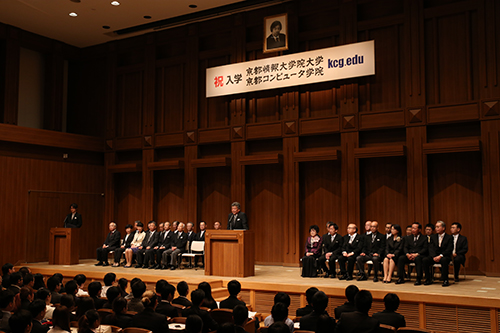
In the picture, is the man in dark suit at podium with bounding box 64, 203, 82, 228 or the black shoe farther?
the man in dark suit at podium with bounding box 64, 203, 82, 228

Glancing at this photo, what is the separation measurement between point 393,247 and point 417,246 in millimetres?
364

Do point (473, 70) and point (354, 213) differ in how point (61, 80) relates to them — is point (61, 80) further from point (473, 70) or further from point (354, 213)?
point (473, 70)

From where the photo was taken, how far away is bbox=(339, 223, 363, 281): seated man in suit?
24.9 feet

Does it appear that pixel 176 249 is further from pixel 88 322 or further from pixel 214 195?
pixel 88 322

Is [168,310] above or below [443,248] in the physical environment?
below

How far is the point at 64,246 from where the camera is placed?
1005cm

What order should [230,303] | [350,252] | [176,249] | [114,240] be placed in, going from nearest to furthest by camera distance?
[230,303], [350,252], [176,249], [114,240]

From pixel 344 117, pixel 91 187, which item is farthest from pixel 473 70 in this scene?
pixel 91 187

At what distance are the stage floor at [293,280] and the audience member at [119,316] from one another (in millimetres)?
3280

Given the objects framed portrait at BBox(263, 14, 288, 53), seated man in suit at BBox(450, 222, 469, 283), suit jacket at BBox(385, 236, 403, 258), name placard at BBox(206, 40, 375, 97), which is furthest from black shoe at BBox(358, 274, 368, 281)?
framed portrait at BBox(263, 14, 288, 53)

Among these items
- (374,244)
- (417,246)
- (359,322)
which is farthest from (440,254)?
(359,322)

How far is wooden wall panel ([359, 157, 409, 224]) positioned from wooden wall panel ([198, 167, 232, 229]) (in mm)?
3092

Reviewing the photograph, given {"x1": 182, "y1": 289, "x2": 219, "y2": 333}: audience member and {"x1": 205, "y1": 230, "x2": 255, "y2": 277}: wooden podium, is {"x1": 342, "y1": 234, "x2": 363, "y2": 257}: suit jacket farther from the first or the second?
{"x1": 182, "y1": 289, "x2": 219, "y2": 333}: audience member

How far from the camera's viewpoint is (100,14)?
11.1m
